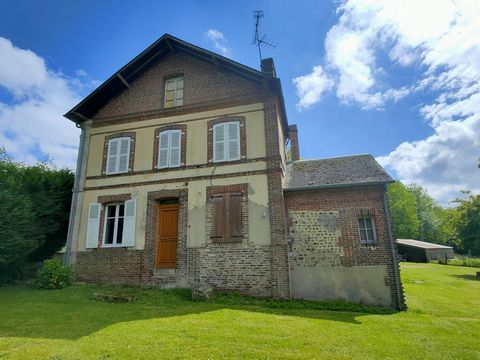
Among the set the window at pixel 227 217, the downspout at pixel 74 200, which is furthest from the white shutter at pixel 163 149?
the downspout at pixel 74 200

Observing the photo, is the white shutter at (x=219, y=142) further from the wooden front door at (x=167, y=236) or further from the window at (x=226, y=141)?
the wooden front door at (x=167, y=236)

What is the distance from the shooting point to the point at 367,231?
8953mm

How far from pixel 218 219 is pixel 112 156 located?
5.27 metres

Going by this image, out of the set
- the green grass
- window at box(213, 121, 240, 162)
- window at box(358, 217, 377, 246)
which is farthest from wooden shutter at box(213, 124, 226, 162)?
the green grass

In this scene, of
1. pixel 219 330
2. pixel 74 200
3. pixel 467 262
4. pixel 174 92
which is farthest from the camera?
pixel 467 262

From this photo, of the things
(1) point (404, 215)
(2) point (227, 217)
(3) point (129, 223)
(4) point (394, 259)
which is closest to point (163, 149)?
(3) point (129, 223)

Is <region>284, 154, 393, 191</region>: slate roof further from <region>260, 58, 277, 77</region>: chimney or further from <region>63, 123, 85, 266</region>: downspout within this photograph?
<region>63, 123, 85, 266</region>: downspout

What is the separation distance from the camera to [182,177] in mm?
10445

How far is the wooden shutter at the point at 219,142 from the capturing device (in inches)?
406

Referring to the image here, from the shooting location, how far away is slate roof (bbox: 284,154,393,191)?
Answer: 30.3ft

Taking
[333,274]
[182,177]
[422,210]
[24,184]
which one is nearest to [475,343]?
[333,274]

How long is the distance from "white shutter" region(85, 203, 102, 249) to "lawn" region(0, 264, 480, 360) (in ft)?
7.54

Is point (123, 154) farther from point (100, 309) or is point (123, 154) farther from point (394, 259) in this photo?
point (394, 259)

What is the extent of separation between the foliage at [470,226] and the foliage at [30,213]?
25.5 meters
